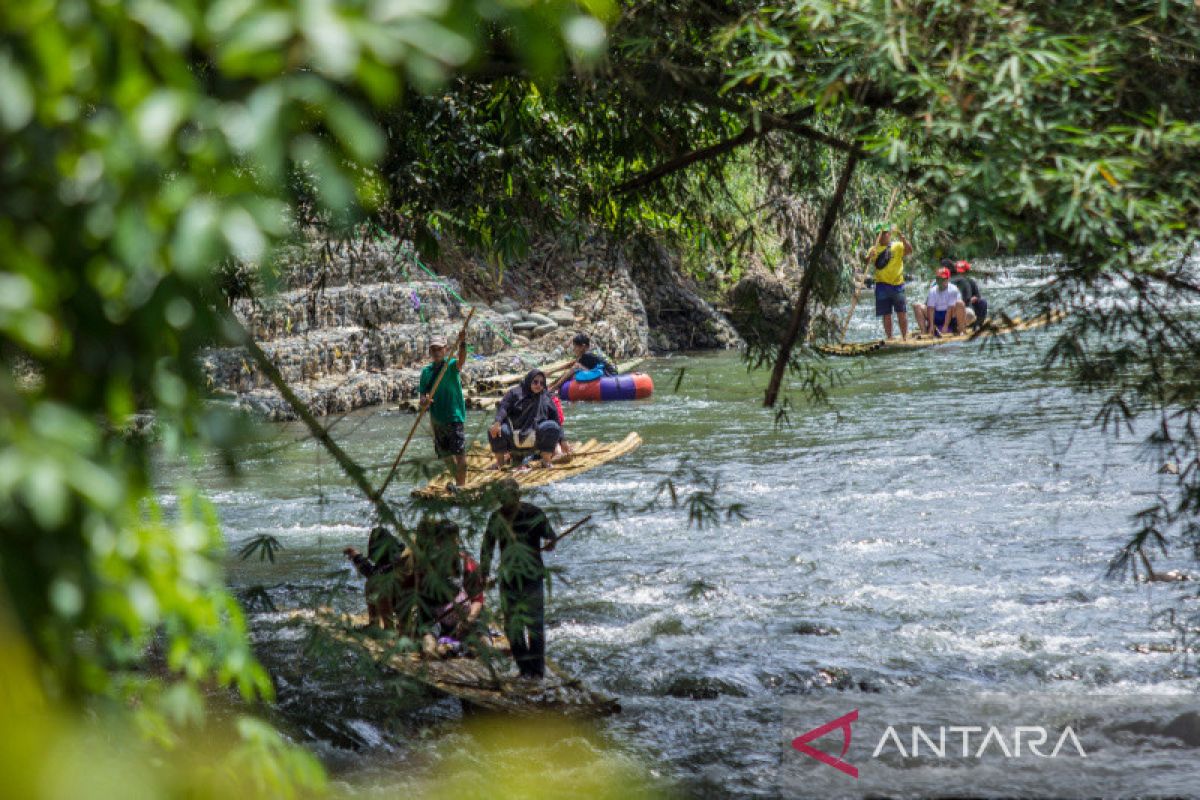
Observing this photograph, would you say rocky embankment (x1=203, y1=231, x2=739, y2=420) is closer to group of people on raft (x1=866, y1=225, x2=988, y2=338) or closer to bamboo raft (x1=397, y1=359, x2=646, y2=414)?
bamboo raft (x1=397, y1=359, x2=646, y2=414)

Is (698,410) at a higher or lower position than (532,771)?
higher

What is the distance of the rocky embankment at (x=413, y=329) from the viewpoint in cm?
1862

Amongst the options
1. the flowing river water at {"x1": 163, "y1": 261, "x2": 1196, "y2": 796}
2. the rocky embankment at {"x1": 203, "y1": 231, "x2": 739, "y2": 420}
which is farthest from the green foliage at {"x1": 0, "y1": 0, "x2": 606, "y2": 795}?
the rocky embankment at {"x1": 203, "y1": 231, "x2": 739, "y2": 420}

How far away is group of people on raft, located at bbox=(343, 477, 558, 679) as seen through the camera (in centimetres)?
548

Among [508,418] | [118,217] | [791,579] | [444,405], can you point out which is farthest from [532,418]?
[118,217]

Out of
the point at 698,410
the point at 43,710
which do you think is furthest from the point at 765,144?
the point at 698,410

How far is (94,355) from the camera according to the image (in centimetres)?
167

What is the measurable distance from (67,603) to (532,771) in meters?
5.72

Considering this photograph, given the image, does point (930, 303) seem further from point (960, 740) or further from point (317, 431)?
point (317, 431)

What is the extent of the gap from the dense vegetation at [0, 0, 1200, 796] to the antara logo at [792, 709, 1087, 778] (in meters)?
2.06

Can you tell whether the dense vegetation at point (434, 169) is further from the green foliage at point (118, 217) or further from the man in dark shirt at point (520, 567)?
the man in dark shirt at point (520, 567)

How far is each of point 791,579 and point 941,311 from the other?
12.2m

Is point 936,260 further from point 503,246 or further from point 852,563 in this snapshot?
point 852,563

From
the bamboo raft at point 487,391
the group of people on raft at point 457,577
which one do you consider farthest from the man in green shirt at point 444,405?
the bamboo raft at point 487,391
